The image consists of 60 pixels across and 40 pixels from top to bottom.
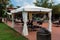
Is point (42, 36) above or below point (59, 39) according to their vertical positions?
above

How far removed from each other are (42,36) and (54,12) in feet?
159

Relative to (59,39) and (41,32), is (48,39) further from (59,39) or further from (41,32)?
(59,39)

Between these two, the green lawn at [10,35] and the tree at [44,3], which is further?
the tree at [44,3]

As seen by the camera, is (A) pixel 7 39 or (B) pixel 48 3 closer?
(A) pixel 7 39

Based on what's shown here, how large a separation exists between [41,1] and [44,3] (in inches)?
95.0

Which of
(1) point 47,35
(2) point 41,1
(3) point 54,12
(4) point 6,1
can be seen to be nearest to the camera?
(1) point 47,35

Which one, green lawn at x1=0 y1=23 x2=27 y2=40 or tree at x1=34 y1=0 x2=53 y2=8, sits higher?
tree at x1=34 y1=0 x2=53 y2=8

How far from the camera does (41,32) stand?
8.54 metres

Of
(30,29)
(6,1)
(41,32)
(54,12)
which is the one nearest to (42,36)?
(41,32)

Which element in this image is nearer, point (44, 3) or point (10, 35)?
point (10, 35)

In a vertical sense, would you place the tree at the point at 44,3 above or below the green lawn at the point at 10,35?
above

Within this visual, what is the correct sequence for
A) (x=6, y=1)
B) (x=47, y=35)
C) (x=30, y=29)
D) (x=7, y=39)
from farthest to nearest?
(x=6, y=1) → (x=30, y=29) → (x=7, y=39) → (x=47, y=35)

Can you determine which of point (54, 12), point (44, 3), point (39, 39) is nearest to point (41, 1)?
point (44, 3)

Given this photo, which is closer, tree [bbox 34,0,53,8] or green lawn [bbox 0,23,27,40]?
green lawn [bbox 0,23,27,40]
